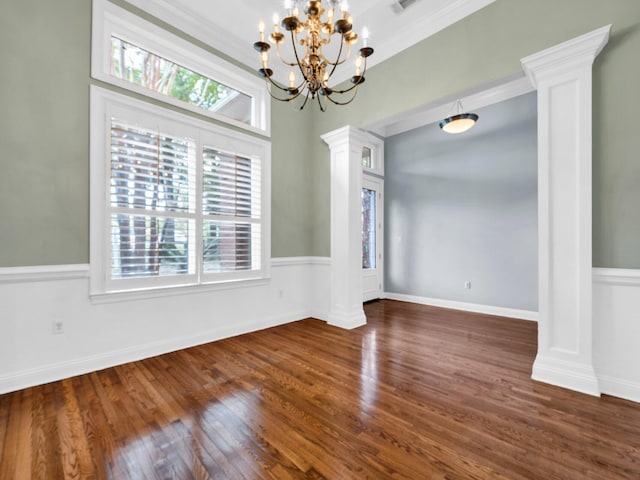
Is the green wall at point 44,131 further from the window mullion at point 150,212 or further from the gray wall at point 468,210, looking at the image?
the gray wall at point 468,210

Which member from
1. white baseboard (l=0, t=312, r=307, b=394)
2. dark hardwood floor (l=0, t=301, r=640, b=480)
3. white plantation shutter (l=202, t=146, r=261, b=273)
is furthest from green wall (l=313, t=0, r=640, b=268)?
white baseboard (l=0, t=312, r=307, b=394)

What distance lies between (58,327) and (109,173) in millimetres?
1391

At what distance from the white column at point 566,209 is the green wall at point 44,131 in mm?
3908

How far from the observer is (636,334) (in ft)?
6.77

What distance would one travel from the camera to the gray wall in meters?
4.33

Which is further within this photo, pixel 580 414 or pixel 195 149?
pixel 195 149

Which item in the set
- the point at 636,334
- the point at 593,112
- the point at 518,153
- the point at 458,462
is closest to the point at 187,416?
the point at 458,462

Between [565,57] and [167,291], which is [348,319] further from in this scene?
[565,57]

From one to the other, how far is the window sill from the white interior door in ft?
8.10

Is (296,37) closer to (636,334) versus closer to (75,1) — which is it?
(75,1)

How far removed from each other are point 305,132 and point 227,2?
1.82m

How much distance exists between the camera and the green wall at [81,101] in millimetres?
2115

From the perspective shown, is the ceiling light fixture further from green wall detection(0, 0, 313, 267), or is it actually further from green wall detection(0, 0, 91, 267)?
green wall detection(0, 0, 91, 267)

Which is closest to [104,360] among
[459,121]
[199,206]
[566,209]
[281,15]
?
[199,206]
